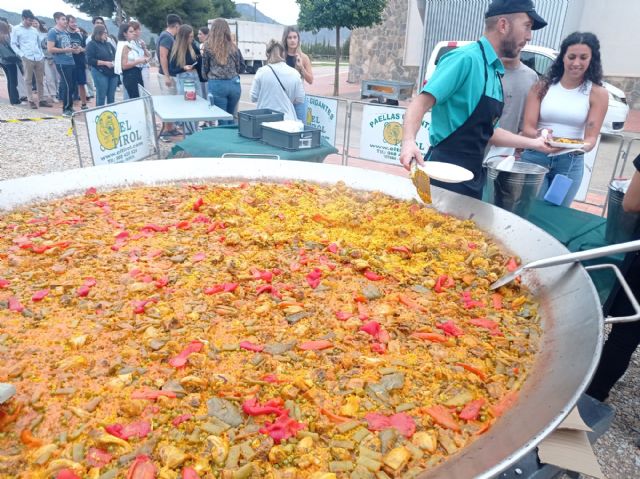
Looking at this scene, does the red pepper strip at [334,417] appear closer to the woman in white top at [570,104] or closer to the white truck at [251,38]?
the woman in white top at [570,104]

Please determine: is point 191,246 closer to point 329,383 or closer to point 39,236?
point 39,236

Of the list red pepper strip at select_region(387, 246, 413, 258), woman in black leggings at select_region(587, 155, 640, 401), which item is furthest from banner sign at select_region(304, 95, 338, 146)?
woman in black leggings at select_region(587, 155, 640, 401)

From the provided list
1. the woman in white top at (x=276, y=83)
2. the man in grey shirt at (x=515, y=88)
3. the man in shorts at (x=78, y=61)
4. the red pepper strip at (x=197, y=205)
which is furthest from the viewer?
the man in shorts at (x=78, y=61)

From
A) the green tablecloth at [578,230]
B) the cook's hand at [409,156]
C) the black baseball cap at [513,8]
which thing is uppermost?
the black baseball cap at [513,8]

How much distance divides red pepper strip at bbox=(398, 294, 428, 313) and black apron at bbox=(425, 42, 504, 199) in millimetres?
1368

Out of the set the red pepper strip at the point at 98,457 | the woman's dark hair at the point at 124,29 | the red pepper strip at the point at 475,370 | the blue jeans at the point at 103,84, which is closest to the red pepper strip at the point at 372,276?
the red pepper strip at the point at 475,370

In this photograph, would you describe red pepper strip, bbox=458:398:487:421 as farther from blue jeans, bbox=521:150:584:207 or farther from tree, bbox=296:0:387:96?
tree, bbox=296:0:387:96

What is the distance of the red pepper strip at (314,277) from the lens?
2.09 m

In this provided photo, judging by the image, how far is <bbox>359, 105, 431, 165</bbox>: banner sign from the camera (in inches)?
251

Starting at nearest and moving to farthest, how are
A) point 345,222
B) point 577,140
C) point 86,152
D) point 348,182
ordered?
point 345,222 < point 348,182 < point 577,140 < point 86,152

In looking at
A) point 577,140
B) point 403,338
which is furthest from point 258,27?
point 403,338

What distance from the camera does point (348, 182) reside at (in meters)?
3.20

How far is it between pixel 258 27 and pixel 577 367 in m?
28.3

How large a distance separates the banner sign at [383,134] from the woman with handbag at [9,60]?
9.79m
